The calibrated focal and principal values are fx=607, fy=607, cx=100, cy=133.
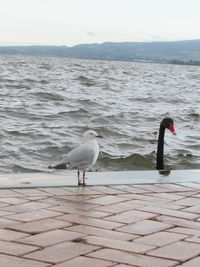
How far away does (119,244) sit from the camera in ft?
14.0

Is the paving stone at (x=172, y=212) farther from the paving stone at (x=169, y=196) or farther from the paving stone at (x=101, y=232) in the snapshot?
the paving stone at (x=101, y=232)

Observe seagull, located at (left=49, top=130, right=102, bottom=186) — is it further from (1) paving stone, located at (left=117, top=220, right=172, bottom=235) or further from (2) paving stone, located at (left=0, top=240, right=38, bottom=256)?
(2) paving stone, located at (left=0, top=240, right=38, bottom=256)

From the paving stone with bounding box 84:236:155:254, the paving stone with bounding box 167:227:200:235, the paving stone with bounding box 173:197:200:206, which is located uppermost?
the paving stone with bounding box 84:236:155:254

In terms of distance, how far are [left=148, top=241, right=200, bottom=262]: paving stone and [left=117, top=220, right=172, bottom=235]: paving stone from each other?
13.7 inches

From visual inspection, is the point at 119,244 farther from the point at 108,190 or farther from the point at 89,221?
the point at 108,190

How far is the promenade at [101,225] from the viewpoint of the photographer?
3.97m

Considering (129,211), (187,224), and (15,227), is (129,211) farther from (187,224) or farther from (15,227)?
(15,227)

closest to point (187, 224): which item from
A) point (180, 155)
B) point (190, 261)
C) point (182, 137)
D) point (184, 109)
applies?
point (190, 261)

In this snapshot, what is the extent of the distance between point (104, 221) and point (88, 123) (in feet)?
43.9

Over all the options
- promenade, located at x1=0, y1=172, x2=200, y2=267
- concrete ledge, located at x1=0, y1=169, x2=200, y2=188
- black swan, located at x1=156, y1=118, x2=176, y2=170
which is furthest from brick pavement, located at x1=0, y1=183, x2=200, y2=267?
black swan, located at x1=156, y1=118, x2=176, y2=170

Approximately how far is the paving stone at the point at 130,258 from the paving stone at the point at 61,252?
93 millimetres

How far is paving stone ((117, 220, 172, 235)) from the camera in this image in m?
4.64

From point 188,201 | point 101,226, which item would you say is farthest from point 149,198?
point 101,226

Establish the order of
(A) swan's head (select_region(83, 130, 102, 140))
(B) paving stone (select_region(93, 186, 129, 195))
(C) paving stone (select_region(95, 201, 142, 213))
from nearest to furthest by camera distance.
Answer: (C) paving stone (select_region(95, 201, 142, 213)), (B) paving stone (select_region(93, 186, 129, 195)), (A) swan's head (select_region(83, 130, 102, 140))
